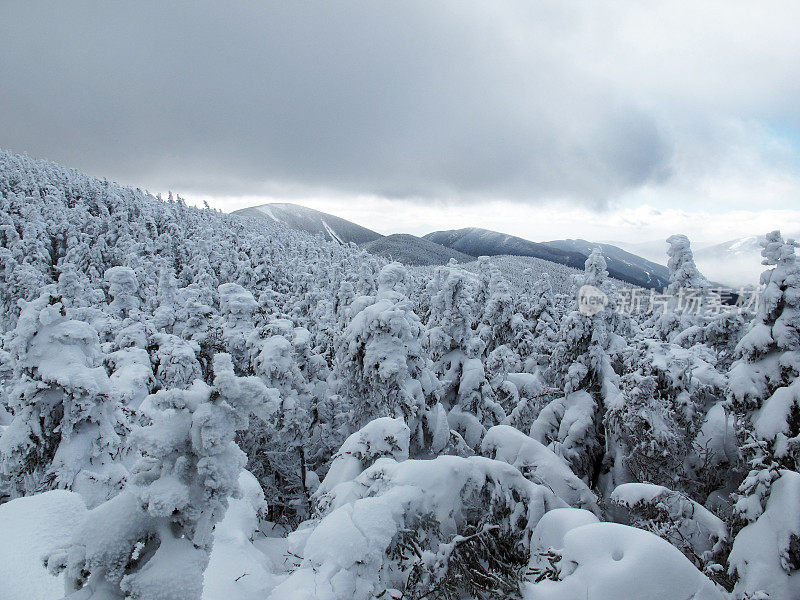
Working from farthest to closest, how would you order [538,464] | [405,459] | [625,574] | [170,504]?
1. [405,459]
2. [538,464]
3. [625,574]
4. [170,504]

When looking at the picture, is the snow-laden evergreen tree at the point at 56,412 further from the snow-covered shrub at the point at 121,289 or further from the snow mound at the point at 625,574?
the snow-covered shrub at the point at 121,289

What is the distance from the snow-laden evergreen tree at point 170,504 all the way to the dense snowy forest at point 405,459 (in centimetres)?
2

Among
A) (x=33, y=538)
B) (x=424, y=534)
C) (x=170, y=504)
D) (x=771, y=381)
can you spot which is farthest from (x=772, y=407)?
(x=33, y=538)

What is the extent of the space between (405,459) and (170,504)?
6.17 meters

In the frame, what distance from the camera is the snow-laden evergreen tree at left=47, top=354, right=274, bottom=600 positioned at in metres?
4.40

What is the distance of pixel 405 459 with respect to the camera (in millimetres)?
9773

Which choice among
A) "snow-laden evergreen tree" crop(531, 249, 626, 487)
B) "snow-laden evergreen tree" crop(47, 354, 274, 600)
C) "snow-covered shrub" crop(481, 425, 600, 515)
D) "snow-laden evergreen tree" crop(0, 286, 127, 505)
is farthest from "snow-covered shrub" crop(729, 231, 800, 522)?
"snow-laden evergreen tree" crop(0, 286, 127, 505)

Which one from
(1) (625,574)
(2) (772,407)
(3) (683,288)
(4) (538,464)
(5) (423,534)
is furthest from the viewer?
(3) (683,288)

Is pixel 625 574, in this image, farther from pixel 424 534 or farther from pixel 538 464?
pixel 538 464

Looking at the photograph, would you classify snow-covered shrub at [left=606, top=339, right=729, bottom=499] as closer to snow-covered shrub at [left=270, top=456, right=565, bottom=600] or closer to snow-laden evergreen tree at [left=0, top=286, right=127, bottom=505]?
snow-covered shrub at [left=270, top=456, right=565, bottom=600]

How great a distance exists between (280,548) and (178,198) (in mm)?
127338

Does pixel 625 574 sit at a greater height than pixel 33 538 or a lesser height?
greater

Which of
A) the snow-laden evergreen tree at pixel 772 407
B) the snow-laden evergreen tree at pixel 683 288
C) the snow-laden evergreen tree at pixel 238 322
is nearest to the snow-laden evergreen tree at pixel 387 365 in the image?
the snow-laden evergreen tree at pixel 238 322

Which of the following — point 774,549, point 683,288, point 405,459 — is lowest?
point 405,459
